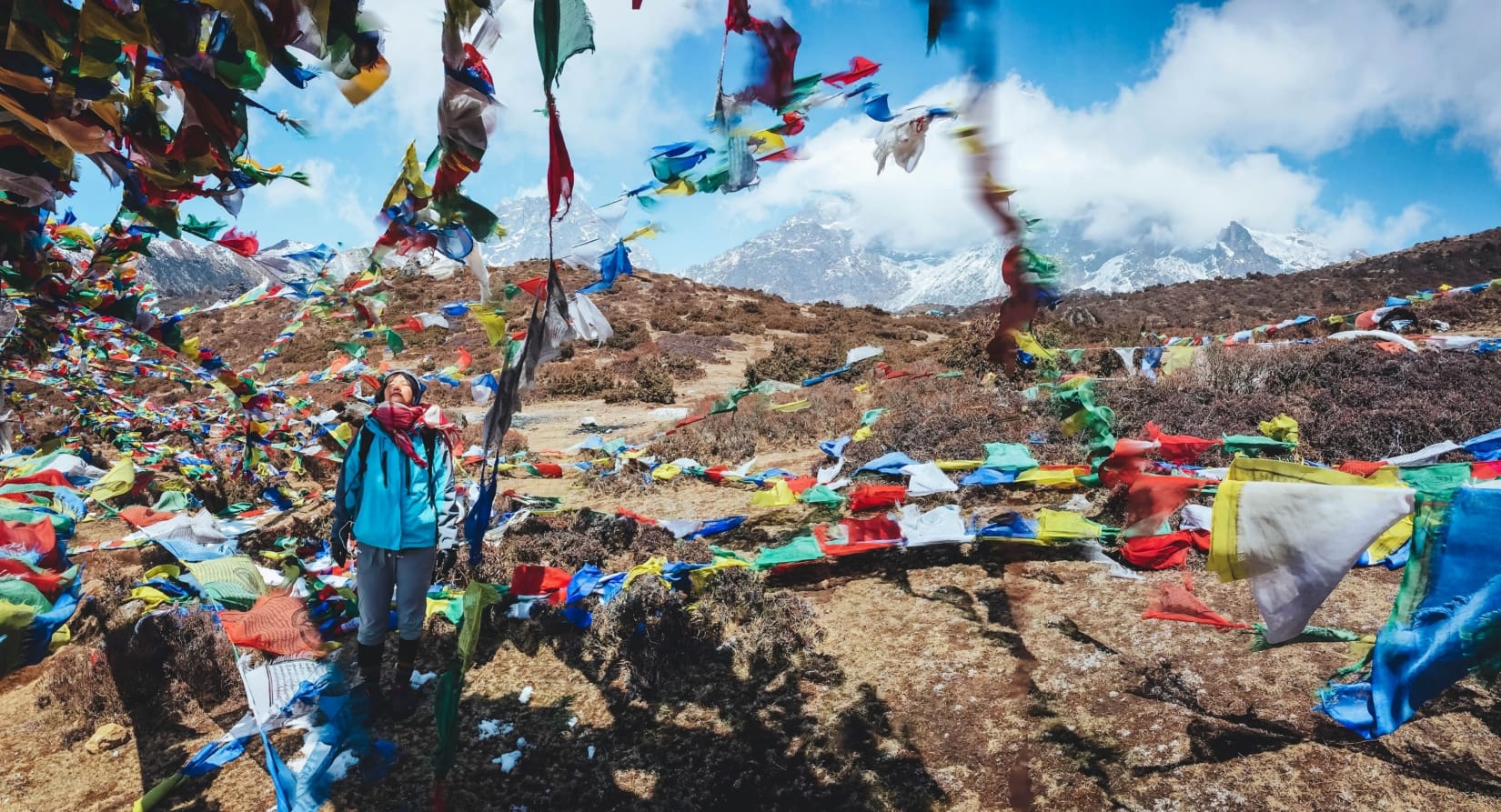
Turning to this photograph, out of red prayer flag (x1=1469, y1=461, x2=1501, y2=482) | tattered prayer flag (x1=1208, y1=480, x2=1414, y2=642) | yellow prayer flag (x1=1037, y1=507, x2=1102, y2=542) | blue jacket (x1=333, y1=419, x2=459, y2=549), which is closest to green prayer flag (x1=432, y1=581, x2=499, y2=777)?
blue jacket (x1=333, y1=419, x2=459, y2=549)

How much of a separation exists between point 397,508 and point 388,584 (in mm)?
473

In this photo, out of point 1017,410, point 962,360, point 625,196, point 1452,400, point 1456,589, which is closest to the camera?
point 1456,589

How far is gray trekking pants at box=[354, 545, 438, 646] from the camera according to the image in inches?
139

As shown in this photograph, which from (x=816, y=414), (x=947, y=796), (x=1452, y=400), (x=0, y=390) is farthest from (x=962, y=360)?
(x=0, y=390)

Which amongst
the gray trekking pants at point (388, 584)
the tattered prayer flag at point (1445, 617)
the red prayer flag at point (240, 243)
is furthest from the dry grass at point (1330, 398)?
the red prayer flag at point (240, 243)

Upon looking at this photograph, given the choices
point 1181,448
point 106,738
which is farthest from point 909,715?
point 106,738

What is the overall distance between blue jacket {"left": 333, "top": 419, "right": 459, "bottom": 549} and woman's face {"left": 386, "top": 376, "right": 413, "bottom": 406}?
0.50 ft

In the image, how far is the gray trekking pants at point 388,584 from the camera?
353 centimetres

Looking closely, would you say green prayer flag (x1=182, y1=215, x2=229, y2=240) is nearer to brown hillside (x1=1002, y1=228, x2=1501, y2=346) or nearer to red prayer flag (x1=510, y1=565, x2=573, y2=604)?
red prayer flag (x1=510, y1=565, x2=573, y2=604)

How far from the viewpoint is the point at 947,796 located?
277 cm

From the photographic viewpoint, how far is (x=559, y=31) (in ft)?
6.37

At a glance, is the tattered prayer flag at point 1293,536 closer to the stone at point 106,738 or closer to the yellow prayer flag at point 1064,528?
the yellow prayer flag at point 1064,528

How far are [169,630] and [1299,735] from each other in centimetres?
617

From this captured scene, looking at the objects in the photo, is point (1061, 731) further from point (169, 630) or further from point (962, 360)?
point (962, 360)
